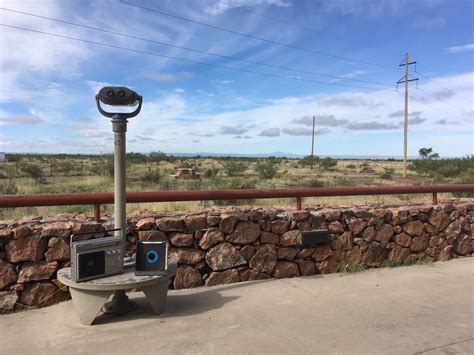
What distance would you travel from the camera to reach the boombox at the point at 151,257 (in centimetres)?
417

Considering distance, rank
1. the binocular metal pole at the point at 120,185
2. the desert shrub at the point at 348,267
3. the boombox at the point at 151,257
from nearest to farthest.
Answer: the boombox at the point at 151,257 → the binocular metal pole at the point at 120,185 → the desert shrub at the point at 348,267

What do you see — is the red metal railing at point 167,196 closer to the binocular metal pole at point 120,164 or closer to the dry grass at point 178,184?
the binocular metal pole at point 120,164

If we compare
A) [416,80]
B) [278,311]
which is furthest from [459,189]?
[416,80]

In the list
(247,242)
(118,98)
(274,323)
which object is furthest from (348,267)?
(118,98)

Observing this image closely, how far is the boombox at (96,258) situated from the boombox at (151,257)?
18 cm

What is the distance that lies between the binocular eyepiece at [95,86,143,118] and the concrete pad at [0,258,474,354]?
2.08 m

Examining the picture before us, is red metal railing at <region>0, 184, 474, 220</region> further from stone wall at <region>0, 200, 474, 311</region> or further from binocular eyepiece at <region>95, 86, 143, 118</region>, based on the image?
binocular eyepiece at <region>95, 86, 143, 118</region>

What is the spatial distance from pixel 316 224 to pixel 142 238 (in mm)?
2481

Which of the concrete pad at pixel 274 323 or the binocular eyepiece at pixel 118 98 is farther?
the binocular eyepiece at pixel 118 98

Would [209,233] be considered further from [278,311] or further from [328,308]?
[328,308]

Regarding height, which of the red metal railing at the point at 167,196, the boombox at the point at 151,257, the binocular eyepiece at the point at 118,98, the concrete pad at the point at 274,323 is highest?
the binocular eyepiece at the point at 118,98

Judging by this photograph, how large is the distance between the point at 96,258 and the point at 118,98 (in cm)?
161

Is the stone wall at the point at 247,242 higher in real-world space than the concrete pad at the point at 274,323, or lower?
higher

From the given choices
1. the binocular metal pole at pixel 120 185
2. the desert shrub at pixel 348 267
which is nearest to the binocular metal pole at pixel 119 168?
the binocular metal pole at pixel 120 185
